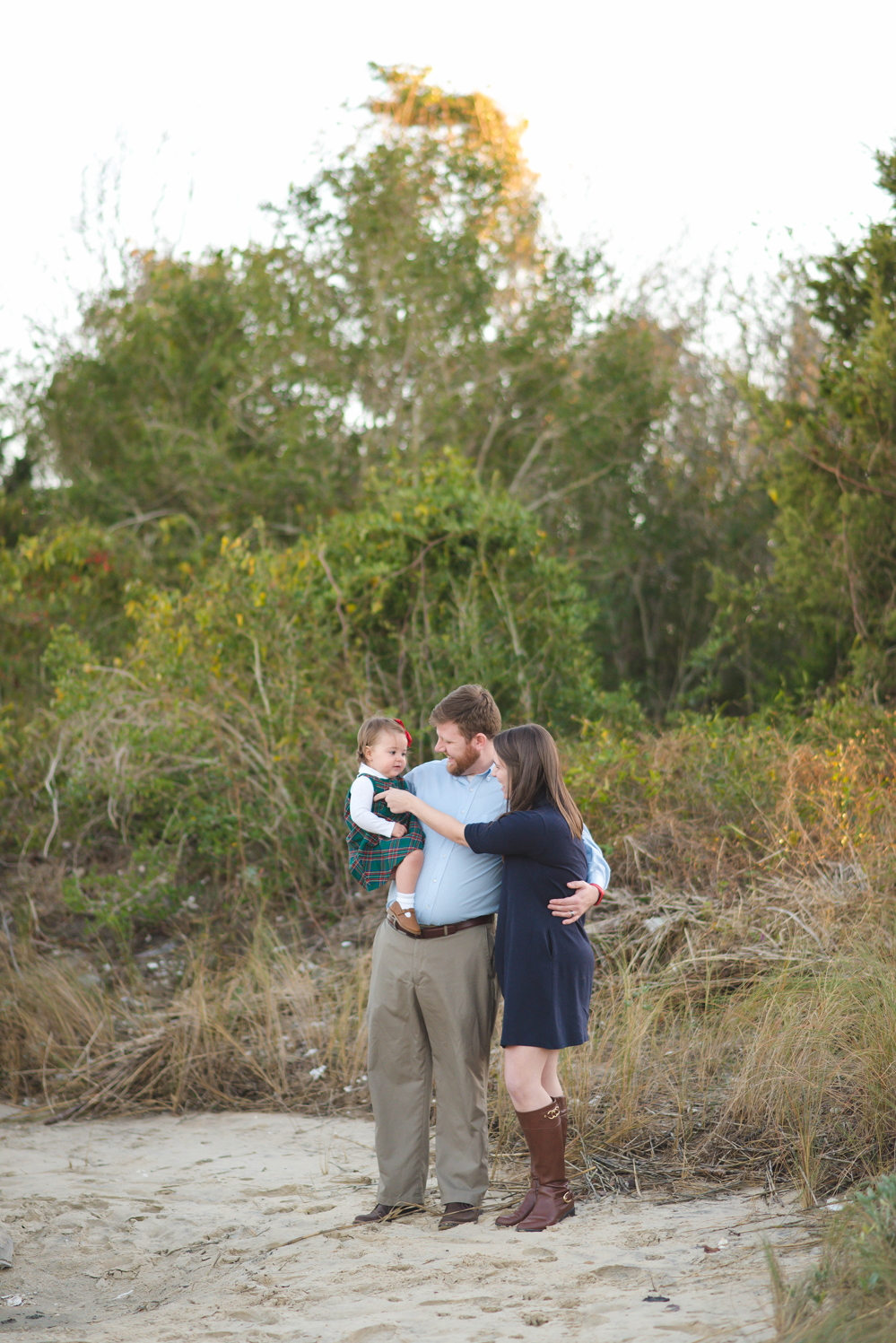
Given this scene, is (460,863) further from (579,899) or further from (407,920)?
(579,899)

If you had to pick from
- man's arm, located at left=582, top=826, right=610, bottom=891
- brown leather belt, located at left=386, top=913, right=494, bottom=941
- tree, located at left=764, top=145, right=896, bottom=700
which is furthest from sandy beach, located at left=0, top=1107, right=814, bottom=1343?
tree, located at left=764, top=145, right=896, bottom=700

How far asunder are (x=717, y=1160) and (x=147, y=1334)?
2.15m

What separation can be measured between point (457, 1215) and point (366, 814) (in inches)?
55.7

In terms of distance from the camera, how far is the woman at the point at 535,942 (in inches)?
149

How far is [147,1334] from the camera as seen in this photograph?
3.31 metres

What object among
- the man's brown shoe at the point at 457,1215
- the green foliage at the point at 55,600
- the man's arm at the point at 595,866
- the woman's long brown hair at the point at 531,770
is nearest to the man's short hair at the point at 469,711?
the woman's long brown hair at the point at 531,770

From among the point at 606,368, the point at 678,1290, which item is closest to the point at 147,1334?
the point at 678,1290

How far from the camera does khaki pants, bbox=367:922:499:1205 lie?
3963mm

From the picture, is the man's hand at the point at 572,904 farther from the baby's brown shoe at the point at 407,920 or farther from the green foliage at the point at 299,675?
the green foliage at the point at 299,675

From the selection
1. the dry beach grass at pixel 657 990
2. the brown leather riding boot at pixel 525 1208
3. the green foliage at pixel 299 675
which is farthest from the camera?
the green foliage at pixel 299 675

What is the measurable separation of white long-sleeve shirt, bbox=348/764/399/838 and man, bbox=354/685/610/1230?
188 millimetres

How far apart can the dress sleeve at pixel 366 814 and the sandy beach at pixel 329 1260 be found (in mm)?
1371

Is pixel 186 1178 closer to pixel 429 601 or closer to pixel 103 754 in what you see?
pixel 103 754

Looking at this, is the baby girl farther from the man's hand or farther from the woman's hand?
the man's hand
